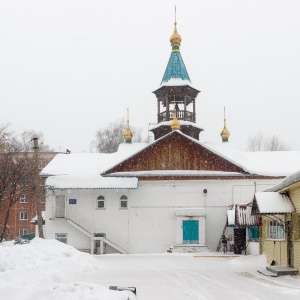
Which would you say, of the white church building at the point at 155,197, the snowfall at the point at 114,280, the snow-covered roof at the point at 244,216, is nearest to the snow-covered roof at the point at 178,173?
the white church building at the point at 155,197

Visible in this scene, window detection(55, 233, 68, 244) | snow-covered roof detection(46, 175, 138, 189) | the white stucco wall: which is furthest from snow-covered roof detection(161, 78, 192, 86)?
window detection(55, 233, 68, 244)

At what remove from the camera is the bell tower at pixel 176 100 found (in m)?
38.6

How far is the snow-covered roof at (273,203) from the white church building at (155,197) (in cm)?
1425

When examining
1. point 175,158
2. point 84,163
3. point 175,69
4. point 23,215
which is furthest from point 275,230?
point 23,215

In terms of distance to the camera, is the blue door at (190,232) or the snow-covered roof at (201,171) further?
the snow-covered roof at (201,171)

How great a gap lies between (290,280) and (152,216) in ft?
60.7

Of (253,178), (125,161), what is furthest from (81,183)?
(253,178)

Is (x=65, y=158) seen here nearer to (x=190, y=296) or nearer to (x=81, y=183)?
(x=81, y=183)

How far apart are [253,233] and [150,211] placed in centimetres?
776

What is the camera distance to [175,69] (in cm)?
4038

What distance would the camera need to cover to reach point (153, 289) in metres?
14.0

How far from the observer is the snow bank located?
8.12 metres

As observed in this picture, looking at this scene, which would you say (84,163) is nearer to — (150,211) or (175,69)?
(150,211)

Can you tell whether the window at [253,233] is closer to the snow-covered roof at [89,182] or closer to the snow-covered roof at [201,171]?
the snow-covered roof at [201,171]
